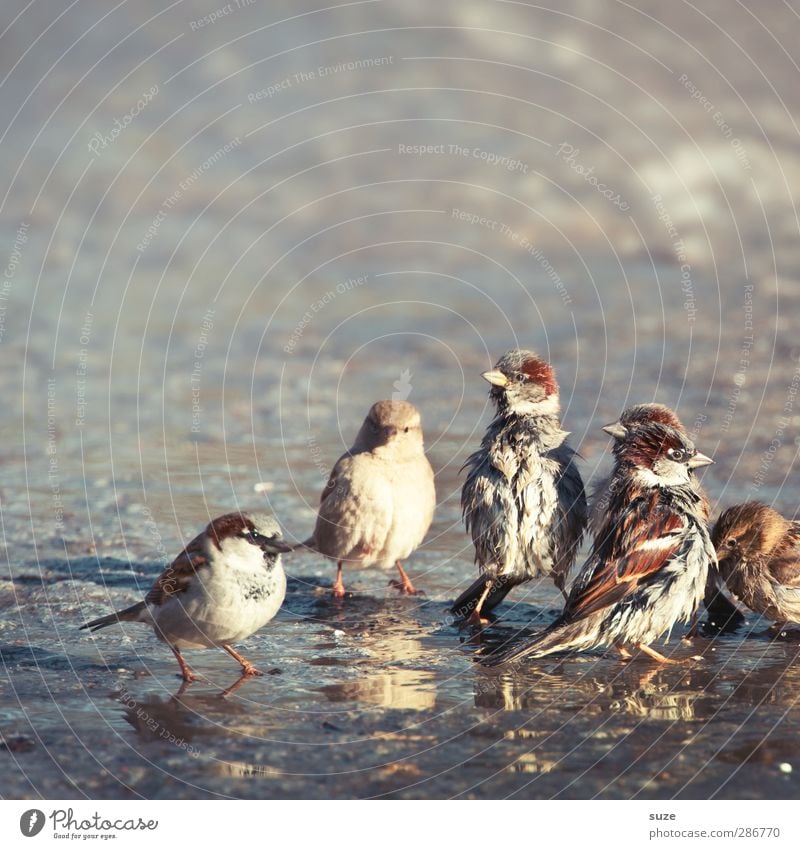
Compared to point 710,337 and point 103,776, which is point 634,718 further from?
point 710,337

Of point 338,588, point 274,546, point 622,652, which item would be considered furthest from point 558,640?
point 338,588

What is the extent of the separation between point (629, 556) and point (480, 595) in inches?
58.7

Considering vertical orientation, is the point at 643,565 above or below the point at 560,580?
above

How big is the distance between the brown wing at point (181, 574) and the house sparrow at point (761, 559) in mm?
3477

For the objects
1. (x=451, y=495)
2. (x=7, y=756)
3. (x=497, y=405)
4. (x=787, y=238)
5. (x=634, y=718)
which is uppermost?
(x=787, y=238)

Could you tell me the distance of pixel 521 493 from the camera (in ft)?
26.7

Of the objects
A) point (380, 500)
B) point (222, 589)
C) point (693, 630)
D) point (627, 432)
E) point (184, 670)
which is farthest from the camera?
point (380, 500)

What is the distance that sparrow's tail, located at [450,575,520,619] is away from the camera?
850 cm

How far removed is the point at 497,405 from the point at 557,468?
68 centimetres

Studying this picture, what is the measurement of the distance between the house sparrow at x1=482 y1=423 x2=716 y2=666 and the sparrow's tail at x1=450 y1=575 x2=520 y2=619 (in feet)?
3.08

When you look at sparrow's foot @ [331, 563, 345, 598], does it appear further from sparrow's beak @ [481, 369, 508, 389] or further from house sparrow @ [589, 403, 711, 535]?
house sparrow @ [589, 403, 711, 535]

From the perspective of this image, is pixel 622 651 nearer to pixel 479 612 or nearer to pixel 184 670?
pixel 479 612

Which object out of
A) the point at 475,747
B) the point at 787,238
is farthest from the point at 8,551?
the point at 787,238

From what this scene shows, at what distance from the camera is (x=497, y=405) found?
8.55 meters
